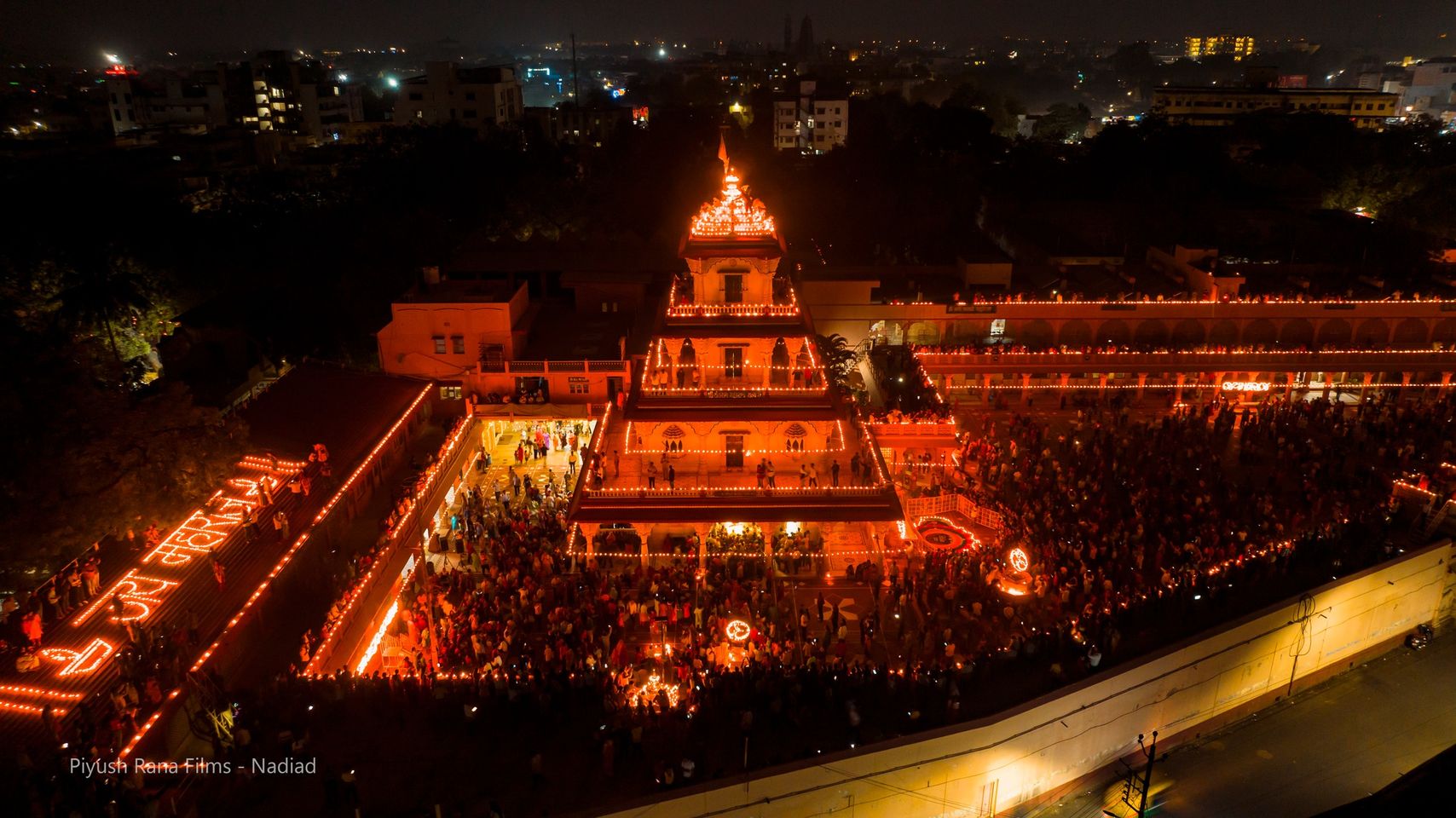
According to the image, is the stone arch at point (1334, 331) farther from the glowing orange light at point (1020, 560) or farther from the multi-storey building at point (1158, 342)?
the glowing orange light at point (1020, 560)

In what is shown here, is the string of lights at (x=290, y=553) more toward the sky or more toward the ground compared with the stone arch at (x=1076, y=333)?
more toward the ground

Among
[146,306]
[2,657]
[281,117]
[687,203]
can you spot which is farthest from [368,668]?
[281,117]

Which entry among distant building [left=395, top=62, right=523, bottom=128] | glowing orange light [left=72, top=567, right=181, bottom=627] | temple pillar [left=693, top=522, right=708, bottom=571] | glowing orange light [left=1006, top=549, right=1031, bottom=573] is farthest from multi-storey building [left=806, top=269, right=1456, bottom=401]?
distant building [left=395, top=62, right=523, bottom=128]

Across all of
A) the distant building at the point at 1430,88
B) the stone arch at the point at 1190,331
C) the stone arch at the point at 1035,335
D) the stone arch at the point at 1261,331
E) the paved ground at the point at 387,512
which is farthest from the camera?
the distant building at the point at 1430,88

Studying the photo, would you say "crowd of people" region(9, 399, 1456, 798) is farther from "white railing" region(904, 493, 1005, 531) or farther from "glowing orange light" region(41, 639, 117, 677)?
"glowing orange light" region(41, 639, 117, 677)

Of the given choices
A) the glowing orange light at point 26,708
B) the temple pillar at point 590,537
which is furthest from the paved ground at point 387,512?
the glowing orange light at point 26,708
